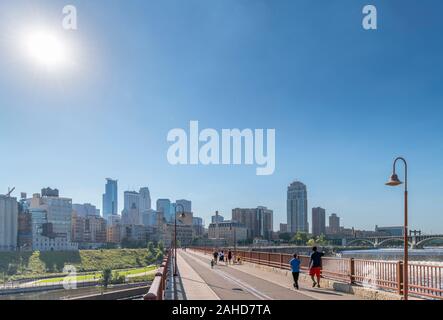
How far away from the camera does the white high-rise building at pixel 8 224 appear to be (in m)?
180

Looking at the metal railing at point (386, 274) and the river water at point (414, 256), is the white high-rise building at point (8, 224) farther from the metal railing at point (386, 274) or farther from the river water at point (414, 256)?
the metal railing at point (386, 274)

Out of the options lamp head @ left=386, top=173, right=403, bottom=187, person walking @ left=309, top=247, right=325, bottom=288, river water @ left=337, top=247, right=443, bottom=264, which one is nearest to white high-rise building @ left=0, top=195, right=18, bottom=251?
river water @ left=337, top=247, right=443, bottom=264

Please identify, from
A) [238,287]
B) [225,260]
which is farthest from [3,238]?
[238,287]

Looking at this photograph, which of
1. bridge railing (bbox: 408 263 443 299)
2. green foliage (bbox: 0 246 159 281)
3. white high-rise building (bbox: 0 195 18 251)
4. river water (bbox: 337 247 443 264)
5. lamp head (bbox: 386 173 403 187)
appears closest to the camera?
bridge railing (bbox: 408 263 443 299)

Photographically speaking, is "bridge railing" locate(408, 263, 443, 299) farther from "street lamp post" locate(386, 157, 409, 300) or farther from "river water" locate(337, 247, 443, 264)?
"river water" locate(337, 247, 443, 264)

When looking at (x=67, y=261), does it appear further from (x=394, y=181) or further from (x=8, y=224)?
(x=394, y=181)

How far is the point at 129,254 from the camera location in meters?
173

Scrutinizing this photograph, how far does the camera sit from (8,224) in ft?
598

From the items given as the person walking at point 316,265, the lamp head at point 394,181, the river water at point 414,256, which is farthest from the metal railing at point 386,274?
the river water at point 414,256

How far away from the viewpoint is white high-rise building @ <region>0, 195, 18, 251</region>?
180 m

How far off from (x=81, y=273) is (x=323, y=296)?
138246 millimetres

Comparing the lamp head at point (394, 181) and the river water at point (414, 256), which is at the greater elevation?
→ the lamp head at point (394, 181)

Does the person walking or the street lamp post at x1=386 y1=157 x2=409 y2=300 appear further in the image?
the person walking
